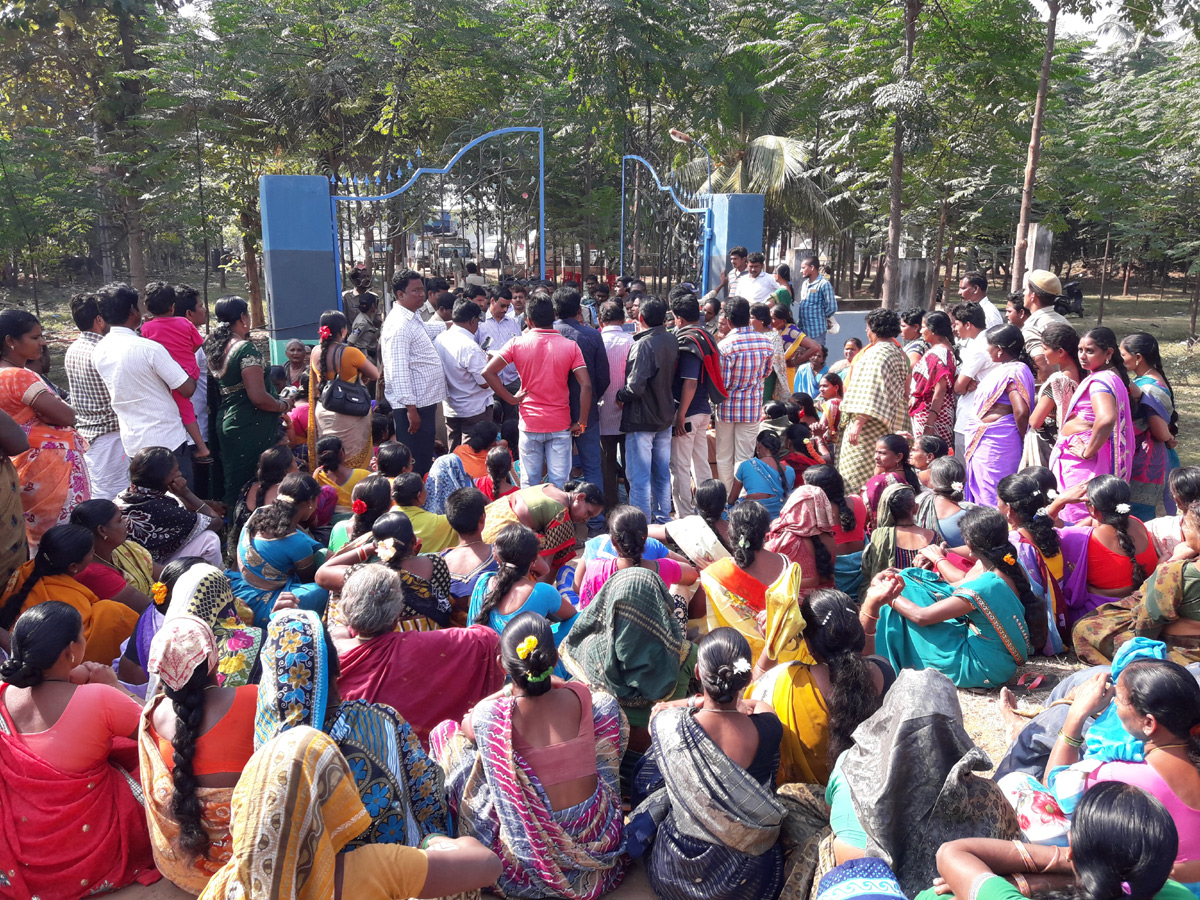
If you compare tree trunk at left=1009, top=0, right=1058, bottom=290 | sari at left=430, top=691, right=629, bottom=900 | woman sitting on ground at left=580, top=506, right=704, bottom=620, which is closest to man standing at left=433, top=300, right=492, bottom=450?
woman sitting on ground at left=580, top=506, right=704, bottom=620

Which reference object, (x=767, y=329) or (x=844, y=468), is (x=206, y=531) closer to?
(x=844, y=468)

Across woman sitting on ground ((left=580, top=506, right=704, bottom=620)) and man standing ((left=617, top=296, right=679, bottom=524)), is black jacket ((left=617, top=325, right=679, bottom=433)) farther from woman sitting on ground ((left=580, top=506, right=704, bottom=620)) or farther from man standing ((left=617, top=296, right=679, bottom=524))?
woman sitting on ground ((left=580, top=506, right=704, bottom=620))

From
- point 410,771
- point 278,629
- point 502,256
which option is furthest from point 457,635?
point 502,256

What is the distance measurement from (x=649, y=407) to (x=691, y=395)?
1.13ft

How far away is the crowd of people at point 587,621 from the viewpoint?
2.44 meters

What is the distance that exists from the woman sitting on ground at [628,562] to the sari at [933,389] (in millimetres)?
3380

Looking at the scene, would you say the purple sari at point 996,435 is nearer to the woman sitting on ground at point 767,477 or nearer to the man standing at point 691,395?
the woman sitting on ground at point 767,477

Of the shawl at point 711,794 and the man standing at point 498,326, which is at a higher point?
the man standing at point 498,326

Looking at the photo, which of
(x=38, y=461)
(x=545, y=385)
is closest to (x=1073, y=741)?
(x=545, y=385)

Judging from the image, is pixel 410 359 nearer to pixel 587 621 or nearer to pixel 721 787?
pixel 587 621

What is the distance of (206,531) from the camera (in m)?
4.50

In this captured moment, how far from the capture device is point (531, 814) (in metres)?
2.76

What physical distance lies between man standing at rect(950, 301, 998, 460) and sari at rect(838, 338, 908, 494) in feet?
1.51

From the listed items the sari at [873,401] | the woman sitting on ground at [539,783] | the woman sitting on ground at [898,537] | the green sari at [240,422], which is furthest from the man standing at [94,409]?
the sari at [873,401]
